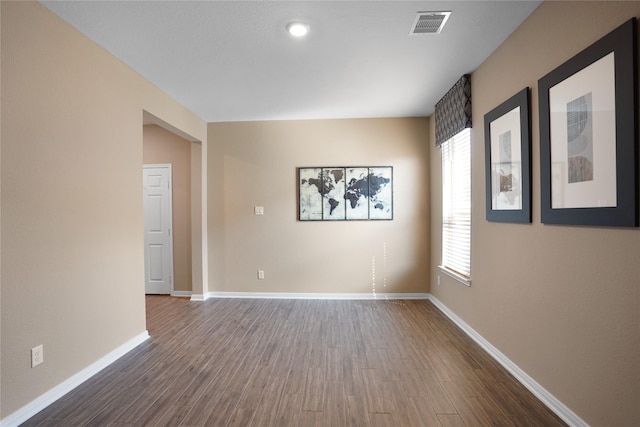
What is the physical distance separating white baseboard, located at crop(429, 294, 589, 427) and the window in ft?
A: 1.71

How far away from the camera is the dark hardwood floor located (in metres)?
1.97

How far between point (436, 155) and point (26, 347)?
4593mm

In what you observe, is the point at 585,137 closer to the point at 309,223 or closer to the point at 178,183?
the point at 309,223

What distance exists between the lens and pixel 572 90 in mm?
1847

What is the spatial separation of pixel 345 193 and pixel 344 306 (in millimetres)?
1654

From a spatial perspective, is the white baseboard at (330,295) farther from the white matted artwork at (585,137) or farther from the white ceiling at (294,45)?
the white matted artwork at (585,137)

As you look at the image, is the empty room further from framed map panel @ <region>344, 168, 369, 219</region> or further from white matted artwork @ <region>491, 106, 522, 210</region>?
framed map panel @ <region>344, 168, 369, 219</region>

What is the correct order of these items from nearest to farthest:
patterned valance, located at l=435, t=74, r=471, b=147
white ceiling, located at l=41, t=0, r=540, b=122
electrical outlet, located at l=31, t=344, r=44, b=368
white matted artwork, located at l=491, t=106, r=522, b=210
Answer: electrical outlet, located at l=31, t=344, r=44, b=368 < white ceiling, located at l=41, t=0, r=540, b=122 < white matted artwork, located at l=491, t=106, r=522, b=210 < patterned valance, located at l=435, t=74, r=471, b=147

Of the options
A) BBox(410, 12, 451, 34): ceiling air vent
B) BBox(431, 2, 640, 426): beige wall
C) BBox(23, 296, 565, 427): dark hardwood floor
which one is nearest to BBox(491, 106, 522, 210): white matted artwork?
BBox(431, 2, 640, 426): beige wall

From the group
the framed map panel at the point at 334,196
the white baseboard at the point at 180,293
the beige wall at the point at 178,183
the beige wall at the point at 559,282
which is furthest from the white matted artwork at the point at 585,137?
the white baseboard at the point at 180,293

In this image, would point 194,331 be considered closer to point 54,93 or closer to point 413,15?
point 54,93

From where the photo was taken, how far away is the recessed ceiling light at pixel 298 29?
7.71 feet

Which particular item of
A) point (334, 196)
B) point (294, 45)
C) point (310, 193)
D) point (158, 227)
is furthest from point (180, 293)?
point (294, 45)

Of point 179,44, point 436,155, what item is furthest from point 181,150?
point 436,155
